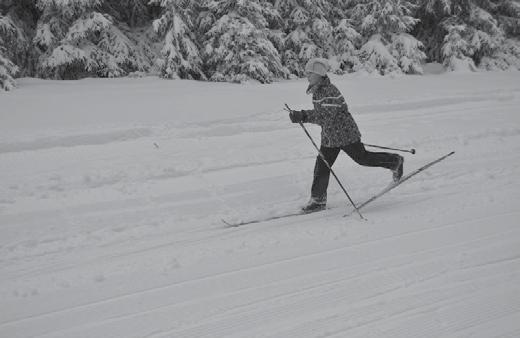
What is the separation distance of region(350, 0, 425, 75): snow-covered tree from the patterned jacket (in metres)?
12.0

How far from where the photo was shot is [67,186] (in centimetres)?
669

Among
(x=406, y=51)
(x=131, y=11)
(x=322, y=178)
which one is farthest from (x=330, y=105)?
(x=406, y=51)

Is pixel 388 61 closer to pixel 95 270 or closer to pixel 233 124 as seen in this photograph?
pixel 233 124

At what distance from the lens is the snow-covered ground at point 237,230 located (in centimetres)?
353

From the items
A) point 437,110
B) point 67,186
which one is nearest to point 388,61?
point 437,110

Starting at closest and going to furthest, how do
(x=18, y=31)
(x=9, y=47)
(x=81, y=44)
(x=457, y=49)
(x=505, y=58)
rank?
(x=18, y=31)
(x=9, y=47)
(x=81, y=44)
(x=457, y=49)
(x=505, y=58)

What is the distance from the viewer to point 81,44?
A: 1381 centimetres

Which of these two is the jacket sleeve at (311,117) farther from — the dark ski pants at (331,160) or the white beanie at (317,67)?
the white beanie at (317,67)

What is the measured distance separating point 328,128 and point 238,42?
8655mm

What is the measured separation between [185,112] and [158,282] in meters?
6.96

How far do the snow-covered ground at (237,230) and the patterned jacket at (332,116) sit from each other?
2.93ft

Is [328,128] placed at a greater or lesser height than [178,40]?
greater

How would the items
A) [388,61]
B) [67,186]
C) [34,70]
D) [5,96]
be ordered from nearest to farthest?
[67,186], [5,96], [34,70], [388,61]

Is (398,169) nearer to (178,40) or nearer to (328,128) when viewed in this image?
(328,128)
